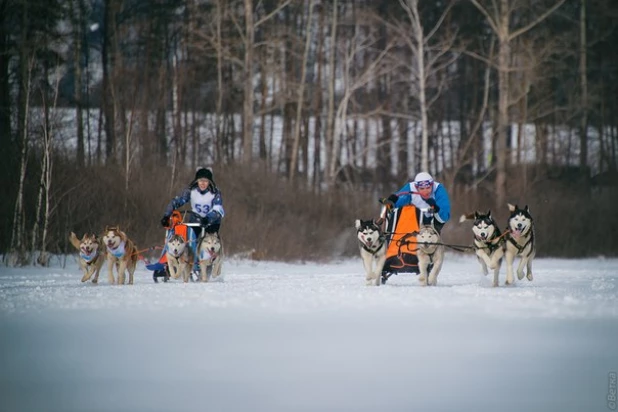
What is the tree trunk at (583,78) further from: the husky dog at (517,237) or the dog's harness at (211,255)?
the dog's harness at (211,255)

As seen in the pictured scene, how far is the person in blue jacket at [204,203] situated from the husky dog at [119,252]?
93 centimetres

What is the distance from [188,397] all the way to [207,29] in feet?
91.8

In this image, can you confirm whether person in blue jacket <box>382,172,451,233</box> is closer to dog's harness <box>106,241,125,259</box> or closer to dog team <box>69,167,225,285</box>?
dog team <box>69,167,225,285</box>

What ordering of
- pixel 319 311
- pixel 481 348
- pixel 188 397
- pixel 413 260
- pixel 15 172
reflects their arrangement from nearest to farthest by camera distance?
pixel 188 397 → pixel 481 348 → pixel 319 311 → pixel 413 260 → pixel 15 172

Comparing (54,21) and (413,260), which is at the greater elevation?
(54,21)

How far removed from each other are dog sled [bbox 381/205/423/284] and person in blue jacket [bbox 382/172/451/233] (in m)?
0.17

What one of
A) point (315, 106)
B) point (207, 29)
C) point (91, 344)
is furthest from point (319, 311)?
point (315, 106)

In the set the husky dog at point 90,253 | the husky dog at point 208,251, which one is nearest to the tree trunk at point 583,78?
the husky dog at point 208,251

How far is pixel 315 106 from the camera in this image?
3791 cm

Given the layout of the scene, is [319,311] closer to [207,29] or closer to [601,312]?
[601,312]

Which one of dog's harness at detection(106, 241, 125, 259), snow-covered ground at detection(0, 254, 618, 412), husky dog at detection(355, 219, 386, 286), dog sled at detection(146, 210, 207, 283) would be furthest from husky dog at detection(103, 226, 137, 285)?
husky dog at detection(355, 219, 386, 286)

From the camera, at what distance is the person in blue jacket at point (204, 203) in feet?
49.7

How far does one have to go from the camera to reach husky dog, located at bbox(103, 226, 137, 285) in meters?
14.1

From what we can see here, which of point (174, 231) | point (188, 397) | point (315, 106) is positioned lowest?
point (188, 397)
